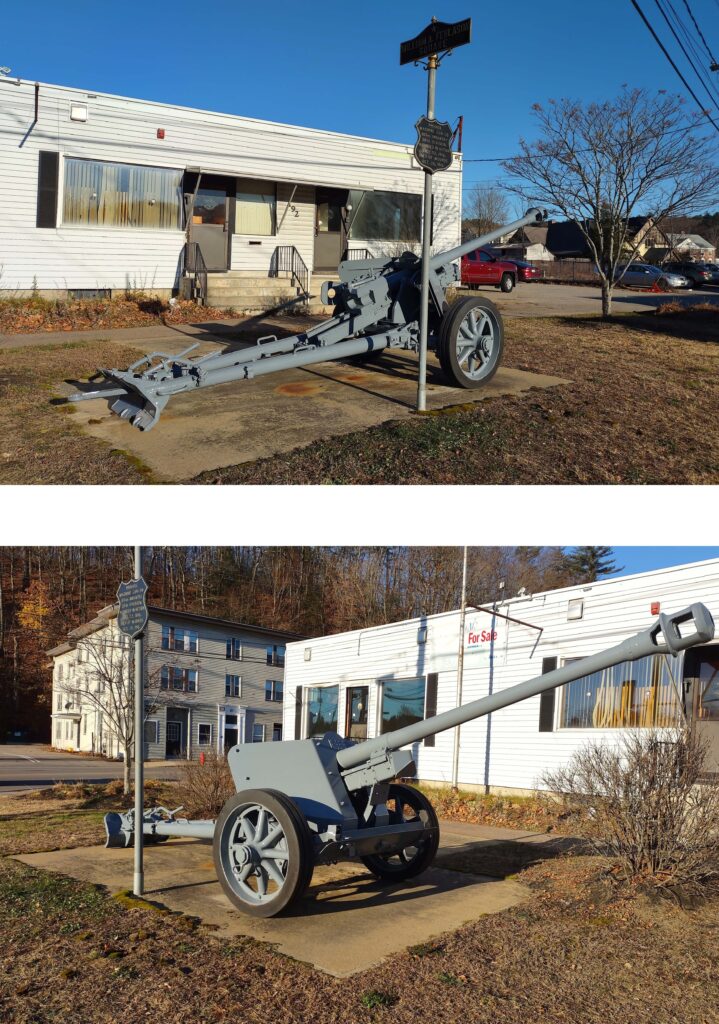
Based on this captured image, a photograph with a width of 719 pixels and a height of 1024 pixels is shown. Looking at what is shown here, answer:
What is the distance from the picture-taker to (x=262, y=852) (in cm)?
658

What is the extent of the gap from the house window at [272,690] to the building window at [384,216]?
13.5m

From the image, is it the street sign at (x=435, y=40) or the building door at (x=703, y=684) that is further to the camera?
the building door at (x=703, y=684)

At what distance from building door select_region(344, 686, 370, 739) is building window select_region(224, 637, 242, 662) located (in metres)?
9.48

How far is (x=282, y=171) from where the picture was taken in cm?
2147

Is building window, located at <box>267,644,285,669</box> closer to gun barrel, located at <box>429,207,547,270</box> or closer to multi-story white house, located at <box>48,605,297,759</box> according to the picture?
multi-story white house, located at <box>48,605,297,759</box>

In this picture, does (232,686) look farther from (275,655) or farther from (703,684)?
(703,684)

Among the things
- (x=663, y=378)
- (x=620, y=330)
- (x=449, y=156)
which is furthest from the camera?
(x=620, y=330)

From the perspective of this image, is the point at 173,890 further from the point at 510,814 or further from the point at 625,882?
the point at 510,814

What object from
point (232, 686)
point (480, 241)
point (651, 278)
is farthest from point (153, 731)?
point (651, 278)

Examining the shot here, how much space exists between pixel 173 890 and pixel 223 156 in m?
17.1

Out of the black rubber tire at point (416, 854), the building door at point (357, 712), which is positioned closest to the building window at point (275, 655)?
the building door at point (357, 712)

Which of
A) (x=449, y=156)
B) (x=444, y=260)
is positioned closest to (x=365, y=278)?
(x=444, y=260)

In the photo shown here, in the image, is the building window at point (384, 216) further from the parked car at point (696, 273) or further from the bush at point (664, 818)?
the parked car at point (696, 273)

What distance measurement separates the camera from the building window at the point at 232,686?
28.2 metres
